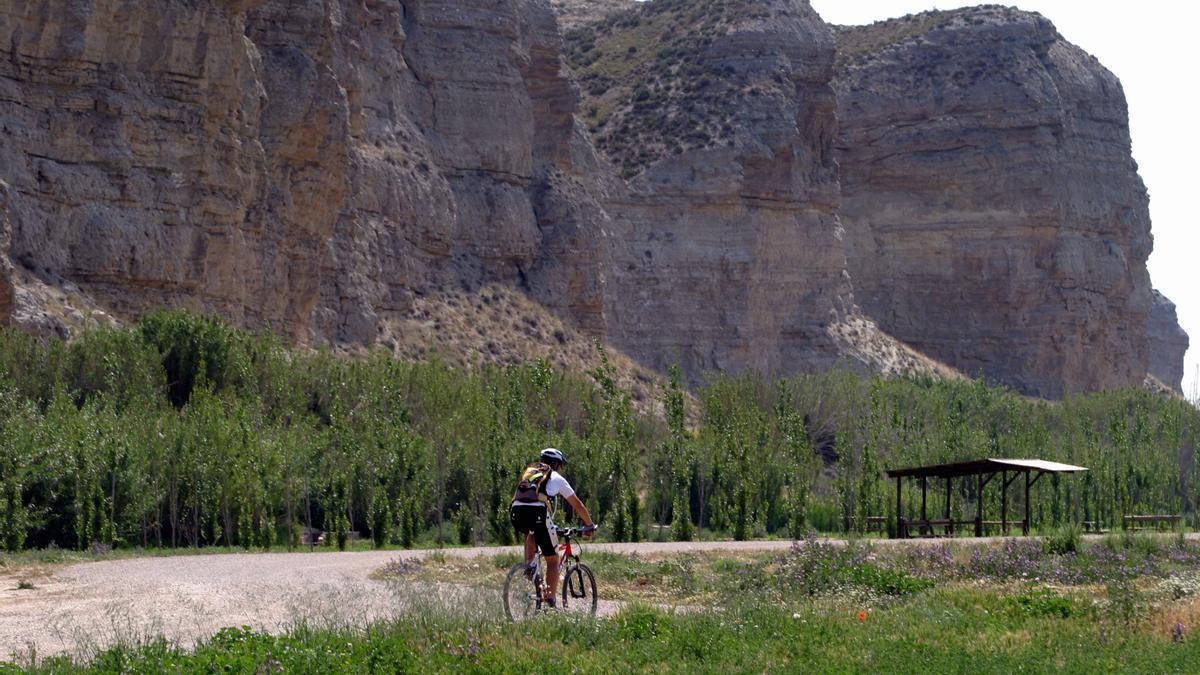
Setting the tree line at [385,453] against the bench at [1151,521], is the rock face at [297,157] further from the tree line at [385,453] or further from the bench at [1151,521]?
the bench at [1151,521]

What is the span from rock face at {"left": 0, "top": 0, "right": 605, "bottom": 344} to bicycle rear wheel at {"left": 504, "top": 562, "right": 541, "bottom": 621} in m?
24.4

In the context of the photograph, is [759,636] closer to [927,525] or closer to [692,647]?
[692,647]

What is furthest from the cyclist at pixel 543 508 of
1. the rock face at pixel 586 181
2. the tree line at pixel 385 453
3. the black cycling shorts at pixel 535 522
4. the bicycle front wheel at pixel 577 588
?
the rock face at pixel 586 181

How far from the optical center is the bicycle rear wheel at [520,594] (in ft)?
51.2

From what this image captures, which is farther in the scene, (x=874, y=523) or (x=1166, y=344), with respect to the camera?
(x=1166, y=344)

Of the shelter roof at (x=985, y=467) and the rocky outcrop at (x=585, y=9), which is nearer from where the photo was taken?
the shelter roof at (x=985, y=467)

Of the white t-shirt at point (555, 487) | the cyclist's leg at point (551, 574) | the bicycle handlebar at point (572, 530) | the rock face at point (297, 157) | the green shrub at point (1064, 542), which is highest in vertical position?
the rock face at point (297, 157)

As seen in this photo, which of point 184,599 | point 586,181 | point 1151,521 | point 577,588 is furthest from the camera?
point 586,181

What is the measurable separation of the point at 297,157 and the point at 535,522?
34.0 m

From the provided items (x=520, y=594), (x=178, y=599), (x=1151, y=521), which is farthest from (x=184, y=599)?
(x=1151, y=521)

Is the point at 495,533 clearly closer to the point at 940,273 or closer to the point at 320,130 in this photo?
the point at 320,130

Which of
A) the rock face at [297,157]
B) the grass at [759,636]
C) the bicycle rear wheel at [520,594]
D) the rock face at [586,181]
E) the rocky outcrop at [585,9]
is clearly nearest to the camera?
the grass at [759,636]

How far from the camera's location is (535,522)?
15.5 meters

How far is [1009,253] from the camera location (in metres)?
81.1
